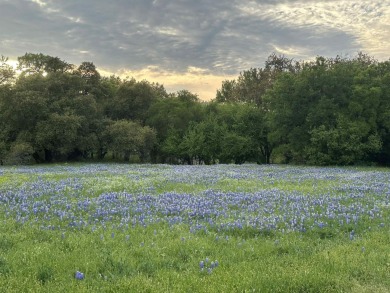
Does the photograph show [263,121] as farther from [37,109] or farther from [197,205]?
[197,205]

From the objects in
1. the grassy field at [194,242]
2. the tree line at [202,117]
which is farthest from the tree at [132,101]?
the grassy field at [194,242]

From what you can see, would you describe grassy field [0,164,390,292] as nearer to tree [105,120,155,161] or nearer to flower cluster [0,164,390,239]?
flower cluster [0,164,390,239]

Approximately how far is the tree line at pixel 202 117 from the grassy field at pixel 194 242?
2448 cm

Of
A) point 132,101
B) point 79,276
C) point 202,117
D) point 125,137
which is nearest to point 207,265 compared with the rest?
point 79,276

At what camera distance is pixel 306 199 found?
12.2m

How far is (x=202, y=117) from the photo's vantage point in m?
59.5

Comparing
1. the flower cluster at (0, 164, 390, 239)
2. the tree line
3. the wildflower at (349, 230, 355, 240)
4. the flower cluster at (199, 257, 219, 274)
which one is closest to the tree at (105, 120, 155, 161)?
the tree line

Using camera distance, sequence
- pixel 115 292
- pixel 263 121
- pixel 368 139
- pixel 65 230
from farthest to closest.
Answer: pixel 263 121 < pixel 368 139 < pixel 65 230 < pixel 115 292

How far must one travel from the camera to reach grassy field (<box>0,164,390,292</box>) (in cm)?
564

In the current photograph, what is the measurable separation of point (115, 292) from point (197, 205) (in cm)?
606

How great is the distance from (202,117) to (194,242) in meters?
52.5

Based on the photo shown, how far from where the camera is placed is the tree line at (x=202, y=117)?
35.6 metres

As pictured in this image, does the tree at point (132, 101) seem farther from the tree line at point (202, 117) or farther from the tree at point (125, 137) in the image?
the tree at point (125, 137)

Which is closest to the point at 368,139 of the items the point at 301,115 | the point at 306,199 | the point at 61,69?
the point at 301,115
